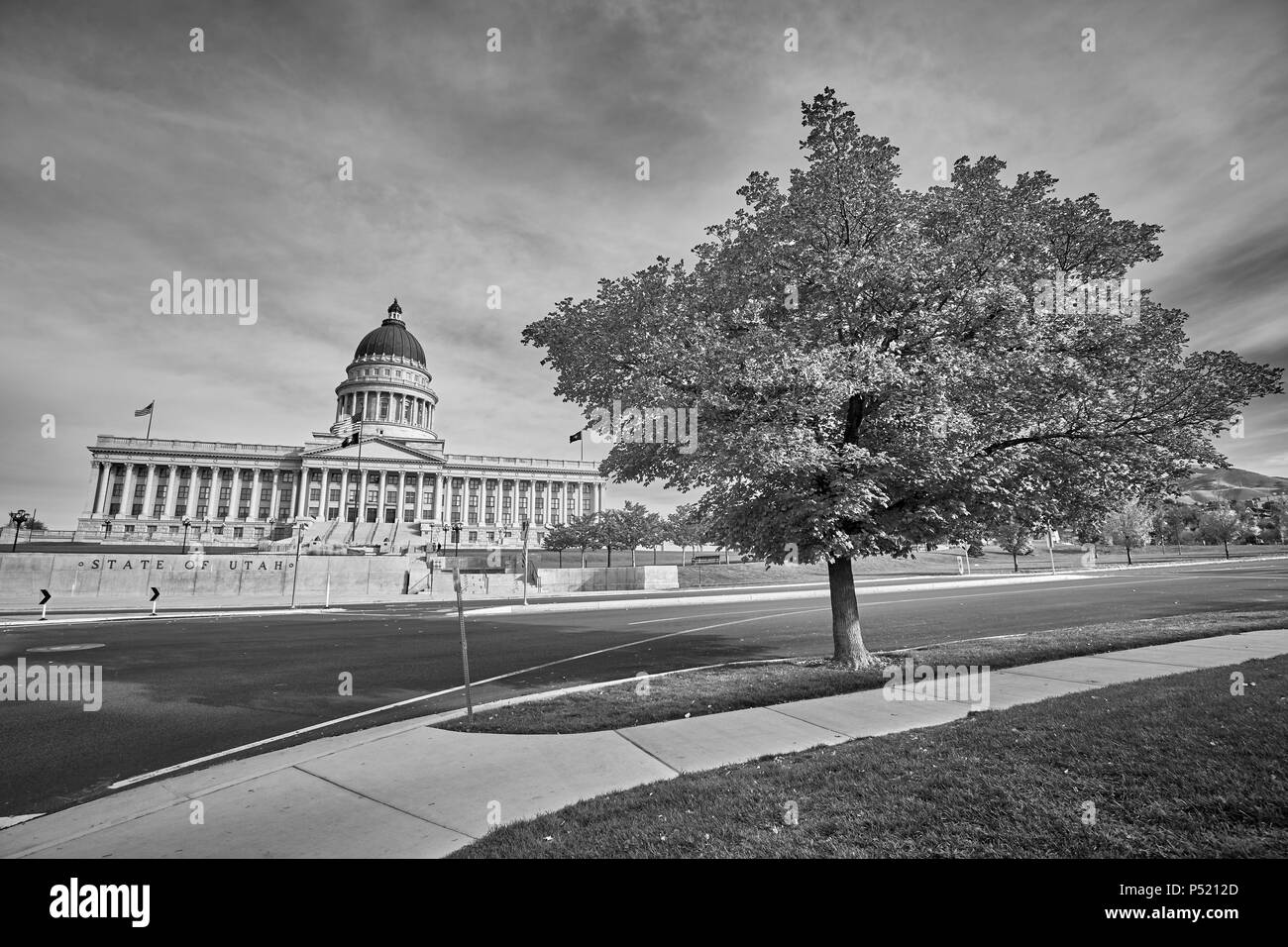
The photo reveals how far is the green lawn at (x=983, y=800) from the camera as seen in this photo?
153 inches

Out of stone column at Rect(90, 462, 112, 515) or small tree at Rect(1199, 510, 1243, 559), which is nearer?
small tree at Rect(1199, 510, 1243, 559)

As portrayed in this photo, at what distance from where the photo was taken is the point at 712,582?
4556 centimetres

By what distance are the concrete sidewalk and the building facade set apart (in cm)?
9099

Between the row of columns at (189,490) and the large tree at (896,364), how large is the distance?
119 meters

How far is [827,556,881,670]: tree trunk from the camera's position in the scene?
1091cm

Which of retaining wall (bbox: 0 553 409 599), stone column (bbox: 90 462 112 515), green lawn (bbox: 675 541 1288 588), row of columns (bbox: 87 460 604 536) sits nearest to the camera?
retaining wall (bbox: 0 553 409 599)

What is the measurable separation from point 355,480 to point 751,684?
4529 inches

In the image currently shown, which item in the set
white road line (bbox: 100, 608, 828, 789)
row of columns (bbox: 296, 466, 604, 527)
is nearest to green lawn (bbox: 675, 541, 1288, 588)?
white road line (bbox: 100, 608, 828, 789)

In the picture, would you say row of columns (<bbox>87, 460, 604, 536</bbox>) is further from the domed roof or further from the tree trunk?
the tree trunk

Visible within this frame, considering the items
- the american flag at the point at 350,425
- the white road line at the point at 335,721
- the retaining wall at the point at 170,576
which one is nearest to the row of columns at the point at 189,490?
the american flag at the point at 350,425

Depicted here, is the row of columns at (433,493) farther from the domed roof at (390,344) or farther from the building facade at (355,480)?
the domed roof at (390,344)
